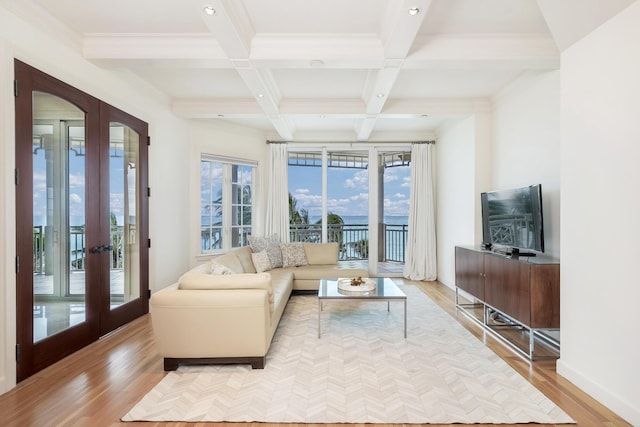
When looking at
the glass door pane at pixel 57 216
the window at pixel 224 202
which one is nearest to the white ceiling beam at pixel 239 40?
the glass door pane at pixel 57 216

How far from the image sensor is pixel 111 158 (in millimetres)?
3414

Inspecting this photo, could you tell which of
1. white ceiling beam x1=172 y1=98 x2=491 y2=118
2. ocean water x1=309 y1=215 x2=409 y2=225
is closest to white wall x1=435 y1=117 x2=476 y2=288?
white ceiling beam x1=172 y1=98 x2=491 y2=118

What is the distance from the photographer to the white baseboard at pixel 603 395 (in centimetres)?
192

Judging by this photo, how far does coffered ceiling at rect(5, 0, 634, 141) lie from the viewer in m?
2.41

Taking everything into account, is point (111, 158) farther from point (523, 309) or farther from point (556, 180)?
point (556, 180)

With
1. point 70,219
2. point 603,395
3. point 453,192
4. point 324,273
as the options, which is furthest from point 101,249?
point 453,192

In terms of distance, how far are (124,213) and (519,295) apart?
4.19 metres

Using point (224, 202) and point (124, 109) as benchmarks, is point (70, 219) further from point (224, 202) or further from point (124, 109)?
point (224, 202)

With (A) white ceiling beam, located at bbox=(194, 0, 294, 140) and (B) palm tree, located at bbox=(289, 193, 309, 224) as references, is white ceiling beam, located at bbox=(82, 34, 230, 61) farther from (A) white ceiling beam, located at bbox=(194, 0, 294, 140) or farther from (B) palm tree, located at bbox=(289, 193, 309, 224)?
(B) palm tree, located at bbox=(289, 193, 309, 224)

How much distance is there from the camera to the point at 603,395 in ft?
6.95

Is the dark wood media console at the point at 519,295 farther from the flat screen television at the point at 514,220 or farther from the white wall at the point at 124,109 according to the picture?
the white wall at the point at 124,109

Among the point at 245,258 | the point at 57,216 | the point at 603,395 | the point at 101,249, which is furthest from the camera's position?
the point at 245,258

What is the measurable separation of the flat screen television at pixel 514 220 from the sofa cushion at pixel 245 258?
311cm

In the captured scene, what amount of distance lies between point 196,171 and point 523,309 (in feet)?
15.7
